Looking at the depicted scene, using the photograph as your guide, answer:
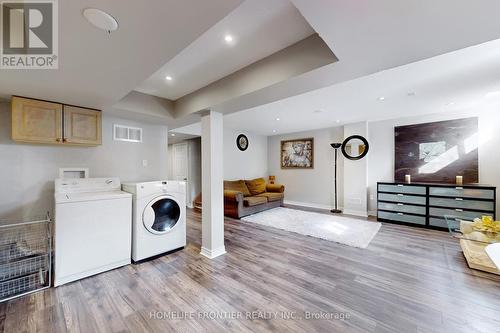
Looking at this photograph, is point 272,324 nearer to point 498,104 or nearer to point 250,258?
point 250,258

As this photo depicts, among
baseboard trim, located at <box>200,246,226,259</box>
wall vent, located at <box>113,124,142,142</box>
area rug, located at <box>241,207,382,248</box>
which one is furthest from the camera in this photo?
area rug, located at <box>241,207,382,248</box>

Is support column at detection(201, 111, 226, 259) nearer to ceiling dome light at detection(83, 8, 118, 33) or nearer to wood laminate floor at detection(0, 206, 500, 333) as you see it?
wood laminate floor at detection(0, 206, 500, 333)

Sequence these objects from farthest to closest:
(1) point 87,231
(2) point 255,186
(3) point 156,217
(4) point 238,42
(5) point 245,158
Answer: (5) point 245,158 → (2) point 255,186 → (3) point 156,217 → (1) point 87,231 → (4) point 238,42

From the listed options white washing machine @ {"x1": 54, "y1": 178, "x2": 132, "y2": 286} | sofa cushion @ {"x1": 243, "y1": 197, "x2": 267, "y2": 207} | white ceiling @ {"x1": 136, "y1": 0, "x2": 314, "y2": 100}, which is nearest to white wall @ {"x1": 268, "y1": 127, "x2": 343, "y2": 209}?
sofa cushion @ {"x1": 243, "y1": 197, "x2": 267, "y2": 207}

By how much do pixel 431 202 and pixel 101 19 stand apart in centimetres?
552

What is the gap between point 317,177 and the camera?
236 inches

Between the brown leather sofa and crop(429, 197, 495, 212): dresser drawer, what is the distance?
11.5 ft

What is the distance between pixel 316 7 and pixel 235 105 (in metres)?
1.62

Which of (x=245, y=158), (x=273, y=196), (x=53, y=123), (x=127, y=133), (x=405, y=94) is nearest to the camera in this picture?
(x=53, y=123)

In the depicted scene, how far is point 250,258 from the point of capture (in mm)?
2709

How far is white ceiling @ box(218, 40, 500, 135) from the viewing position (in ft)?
7.15

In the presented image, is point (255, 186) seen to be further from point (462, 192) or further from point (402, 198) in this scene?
point (462, 192)

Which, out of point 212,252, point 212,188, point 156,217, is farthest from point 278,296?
point 156,217

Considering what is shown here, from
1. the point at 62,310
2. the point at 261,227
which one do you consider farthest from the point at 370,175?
the point at 62,310
